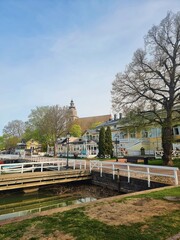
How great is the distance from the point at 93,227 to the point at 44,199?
8.77 m

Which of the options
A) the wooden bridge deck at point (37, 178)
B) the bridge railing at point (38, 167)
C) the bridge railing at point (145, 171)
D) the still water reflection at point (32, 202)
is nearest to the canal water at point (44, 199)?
the still water reflection at point (32, 202)

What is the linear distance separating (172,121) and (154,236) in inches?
680

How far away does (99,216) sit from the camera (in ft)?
18.2

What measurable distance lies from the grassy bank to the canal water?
495 centimetres

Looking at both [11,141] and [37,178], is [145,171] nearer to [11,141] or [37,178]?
[37,178]

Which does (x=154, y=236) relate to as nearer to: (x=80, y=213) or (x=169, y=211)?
(x=169, y=211)

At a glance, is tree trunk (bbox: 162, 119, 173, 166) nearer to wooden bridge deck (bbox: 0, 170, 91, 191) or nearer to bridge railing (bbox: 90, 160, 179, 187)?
bridge railing (bbox: 90, 160, 179, 187)

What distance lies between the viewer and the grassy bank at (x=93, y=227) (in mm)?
4230

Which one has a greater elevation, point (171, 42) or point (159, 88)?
point (171, 42)

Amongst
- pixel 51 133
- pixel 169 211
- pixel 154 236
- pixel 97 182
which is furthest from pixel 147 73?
pixel 51 133

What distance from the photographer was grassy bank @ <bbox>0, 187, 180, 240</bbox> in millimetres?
4230

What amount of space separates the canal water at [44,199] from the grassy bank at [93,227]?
4949 mm

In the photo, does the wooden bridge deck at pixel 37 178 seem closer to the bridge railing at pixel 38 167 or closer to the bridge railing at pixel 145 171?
the bridge railing at pixel 38 167

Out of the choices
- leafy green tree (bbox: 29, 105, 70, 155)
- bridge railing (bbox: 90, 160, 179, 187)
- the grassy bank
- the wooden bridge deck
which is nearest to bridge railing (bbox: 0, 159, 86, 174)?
the wooden bridge deck
